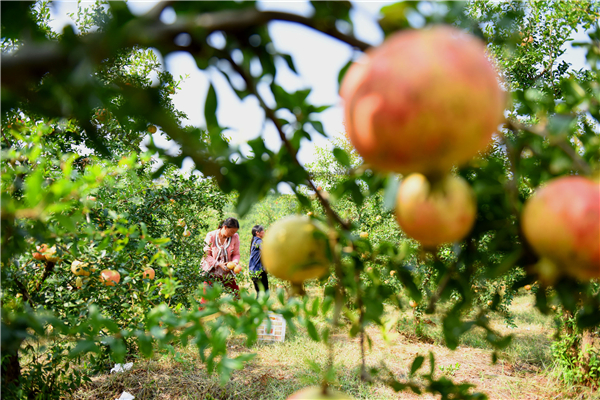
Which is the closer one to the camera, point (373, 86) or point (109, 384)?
point (373, 86)

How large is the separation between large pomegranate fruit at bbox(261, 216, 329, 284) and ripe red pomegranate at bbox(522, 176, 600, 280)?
0.29 meters

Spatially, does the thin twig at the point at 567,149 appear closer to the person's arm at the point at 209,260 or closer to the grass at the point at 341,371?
the grass at the point at 341,371

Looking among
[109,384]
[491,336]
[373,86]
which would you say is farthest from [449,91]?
[109,384]

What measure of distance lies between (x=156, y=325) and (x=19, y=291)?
1.19m

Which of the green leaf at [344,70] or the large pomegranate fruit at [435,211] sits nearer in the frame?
the large pomegranate fruit at [435,211]

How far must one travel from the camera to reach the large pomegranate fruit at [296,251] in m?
0.59

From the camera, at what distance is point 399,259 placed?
0.71 meters

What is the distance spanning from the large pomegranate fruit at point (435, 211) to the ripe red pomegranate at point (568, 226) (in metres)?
0.07

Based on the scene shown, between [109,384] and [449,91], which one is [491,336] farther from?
[109,384]

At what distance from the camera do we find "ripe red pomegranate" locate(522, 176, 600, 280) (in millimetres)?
356

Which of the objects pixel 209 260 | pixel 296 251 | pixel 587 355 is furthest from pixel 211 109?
pixel 209 260

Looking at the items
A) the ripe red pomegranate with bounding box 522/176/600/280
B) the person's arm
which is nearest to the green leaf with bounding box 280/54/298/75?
the ripe red pomegranate with bounding box 522/176/600/280

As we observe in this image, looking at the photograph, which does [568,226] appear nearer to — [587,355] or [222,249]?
[587,355]

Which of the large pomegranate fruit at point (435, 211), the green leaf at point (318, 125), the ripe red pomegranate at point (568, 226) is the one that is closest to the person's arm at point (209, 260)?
the green leaf at point (318, 125)
